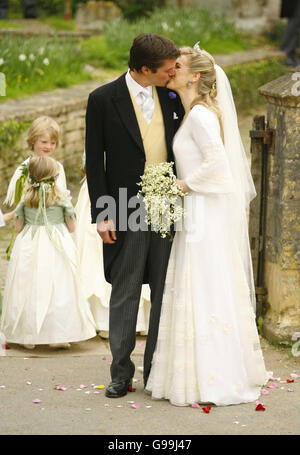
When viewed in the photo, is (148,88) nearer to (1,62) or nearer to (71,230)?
(71,230)

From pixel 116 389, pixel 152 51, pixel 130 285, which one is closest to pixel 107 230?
pixel 130 285

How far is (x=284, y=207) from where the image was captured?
19.2ft

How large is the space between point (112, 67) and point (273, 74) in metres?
3.31

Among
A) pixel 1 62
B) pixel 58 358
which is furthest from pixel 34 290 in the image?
pixel 1 62

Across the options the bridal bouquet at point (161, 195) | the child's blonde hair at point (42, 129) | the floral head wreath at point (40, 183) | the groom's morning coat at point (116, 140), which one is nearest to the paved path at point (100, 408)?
the groom's morning coat at point (116, 140)

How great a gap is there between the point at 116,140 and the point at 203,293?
937 millimetres

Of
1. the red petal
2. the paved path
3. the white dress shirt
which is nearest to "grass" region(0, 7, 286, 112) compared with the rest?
the paved path

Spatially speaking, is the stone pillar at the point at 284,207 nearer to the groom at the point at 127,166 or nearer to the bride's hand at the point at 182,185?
the groom at the point at 127,166

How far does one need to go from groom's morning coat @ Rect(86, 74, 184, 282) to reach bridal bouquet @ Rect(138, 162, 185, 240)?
3.8 inches

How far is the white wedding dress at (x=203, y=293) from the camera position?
485cm

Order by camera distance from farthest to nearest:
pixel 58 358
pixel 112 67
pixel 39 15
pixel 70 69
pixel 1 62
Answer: pixel 39 15, pixel 112 67, pixel 70 69, pixel 1 62, pixel 58 358

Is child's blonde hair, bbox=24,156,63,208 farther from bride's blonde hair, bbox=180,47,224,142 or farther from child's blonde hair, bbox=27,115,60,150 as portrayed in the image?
bride's blonde hair, bbox=180,47,224,142

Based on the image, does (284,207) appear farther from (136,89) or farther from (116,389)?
(116,389)

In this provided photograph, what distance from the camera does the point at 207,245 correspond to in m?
4.93
